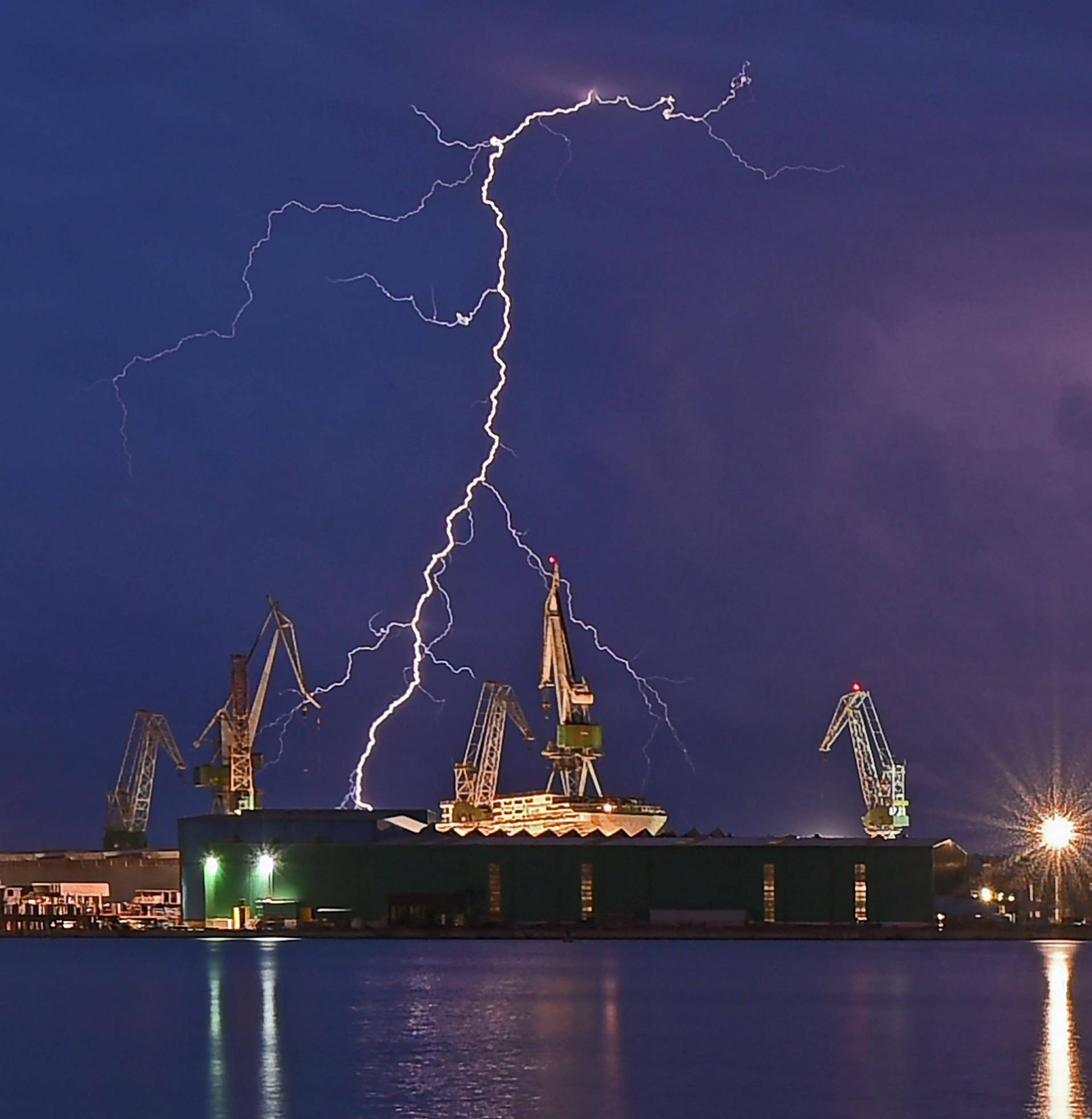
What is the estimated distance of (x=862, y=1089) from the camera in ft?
158

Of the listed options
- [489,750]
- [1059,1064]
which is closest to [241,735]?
[489,750]

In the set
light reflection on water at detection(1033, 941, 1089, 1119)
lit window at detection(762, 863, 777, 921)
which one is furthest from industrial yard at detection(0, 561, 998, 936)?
light reflection on water at detection(1033, 941, 1089, 1119)

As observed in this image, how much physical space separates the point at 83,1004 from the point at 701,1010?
1935cm

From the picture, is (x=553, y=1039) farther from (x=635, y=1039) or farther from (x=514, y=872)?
(x=514, y=872)

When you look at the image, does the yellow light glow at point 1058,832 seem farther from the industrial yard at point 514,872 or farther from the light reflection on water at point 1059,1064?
the light reflection on water at point 1059,1064

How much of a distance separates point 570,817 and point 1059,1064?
Result: 87981mm

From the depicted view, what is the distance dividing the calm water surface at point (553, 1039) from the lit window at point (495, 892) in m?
20.2

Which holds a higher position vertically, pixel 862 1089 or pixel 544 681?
pixel 544 681

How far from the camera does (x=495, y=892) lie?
12006 centimetres

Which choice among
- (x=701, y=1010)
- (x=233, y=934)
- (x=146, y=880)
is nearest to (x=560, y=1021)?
(x=701, y=1010)

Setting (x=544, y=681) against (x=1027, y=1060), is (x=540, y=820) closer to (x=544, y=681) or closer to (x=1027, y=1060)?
(x=544, y=681)

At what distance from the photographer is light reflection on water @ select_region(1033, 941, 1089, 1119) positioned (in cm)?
4469

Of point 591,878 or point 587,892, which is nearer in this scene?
point 591,878

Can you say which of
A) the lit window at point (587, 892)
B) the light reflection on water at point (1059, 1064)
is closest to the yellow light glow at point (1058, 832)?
the lit window at point (587, 892)
